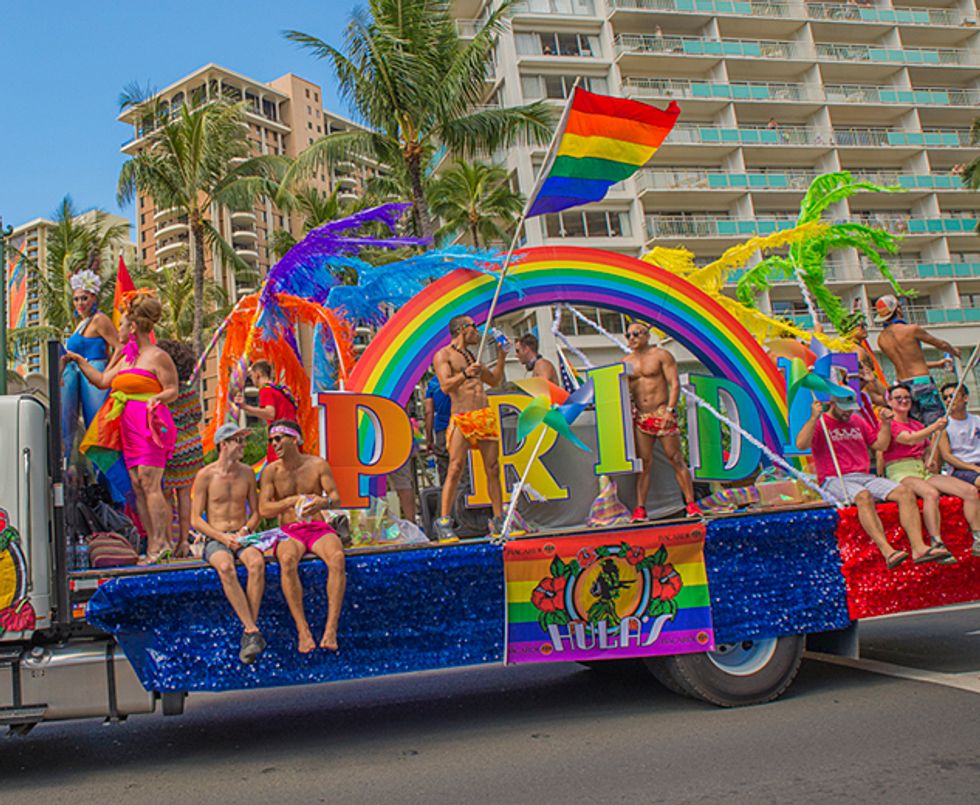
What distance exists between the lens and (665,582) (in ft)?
19.4

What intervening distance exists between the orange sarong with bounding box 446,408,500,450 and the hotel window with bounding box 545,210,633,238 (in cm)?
3088

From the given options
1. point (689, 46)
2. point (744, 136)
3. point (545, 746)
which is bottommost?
point (545, 746)

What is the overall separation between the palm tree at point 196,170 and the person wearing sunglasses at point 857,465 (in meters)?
18.4

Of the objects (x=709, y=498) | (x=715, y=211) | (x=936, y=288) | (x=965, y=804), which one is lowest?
(x=965, y=804)

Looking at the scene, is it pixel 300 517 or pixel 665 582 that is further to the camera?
pixel 665 582

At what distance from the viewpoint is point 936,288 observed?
4272 cm

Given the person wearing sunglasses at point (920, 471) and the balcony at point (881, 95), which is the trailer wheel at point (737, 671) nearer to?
the person wearing sunglasses at point (920, 471)

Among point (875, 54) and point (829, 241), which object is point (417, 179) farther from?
point (875, 54)

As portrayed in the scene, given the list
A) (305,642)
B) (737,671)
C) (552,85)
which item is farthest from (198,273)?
(552,85)

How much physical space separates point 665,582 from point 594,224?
3398 centimetres

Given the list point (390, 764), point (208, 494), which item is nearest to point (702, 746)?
point (390, 764)

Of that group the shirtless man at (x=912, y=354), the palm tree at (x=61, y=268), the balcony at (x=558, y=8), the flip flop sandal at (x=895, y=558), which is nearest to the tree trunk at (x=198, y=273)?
the palm tree at (x=61, y=268)

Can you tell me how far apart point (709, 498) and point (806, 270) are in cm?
295

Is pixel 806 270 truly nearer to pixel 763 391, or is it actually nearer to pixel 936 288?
pixel 763 391
